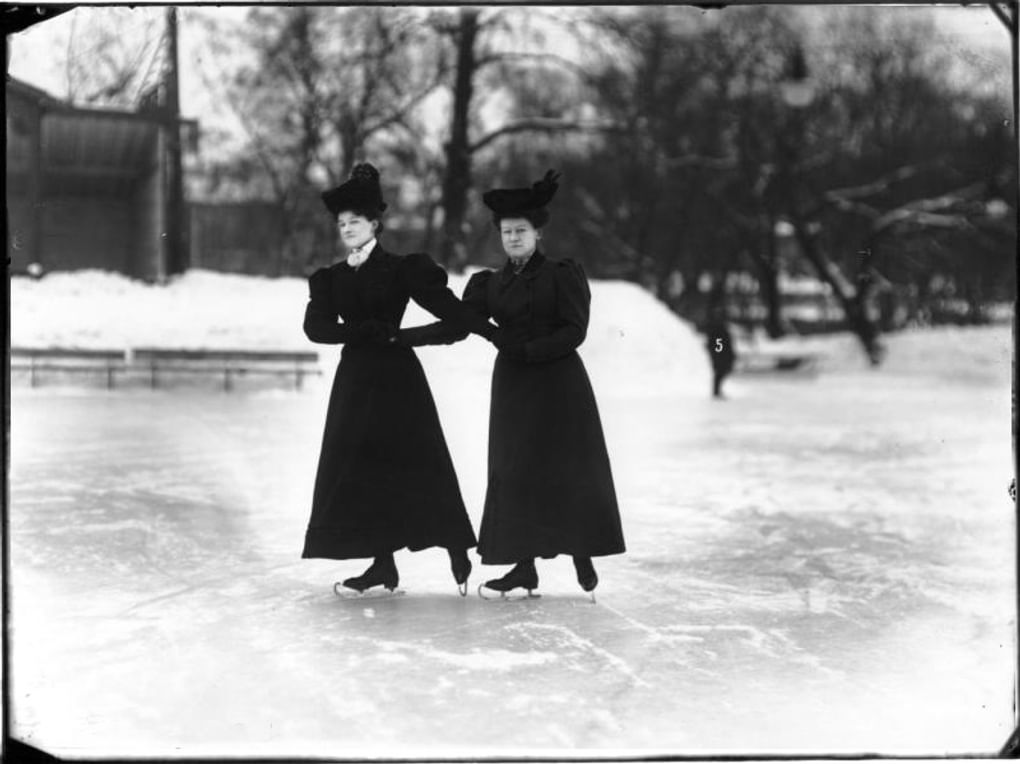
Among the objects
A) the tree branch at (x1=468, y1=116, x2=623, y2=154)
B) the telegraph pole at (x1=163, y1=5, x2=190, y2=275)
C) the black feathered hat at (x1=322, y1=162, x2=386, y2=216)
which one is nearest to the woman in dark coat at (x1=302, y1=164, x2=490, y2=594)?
the black feathered hat at (x1=322, y1=162, x2=386, y2=216)

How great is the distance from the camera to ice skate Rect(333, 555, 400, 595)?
482 cm

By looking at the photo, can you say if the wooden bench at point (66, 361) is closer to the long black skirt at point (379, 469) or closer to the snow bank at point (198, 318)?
the snow bank at point (198, 318)

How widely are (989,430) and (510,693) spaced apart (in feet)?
27.5

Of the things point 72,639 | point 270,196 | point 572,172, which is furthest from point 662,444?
point 72,639

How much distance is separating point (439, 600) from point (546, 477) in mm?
728

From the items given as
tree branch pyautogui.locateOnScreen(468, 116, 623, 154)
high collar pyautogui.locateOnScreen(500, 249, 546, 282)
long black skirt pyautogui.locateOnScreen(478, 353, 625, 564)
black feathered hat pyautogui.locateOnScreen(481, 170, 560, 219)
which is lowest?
long black skirt pyautogui.locateOnScreen(478, 353, 625, 564)

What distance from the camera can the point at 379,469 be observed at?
464cm

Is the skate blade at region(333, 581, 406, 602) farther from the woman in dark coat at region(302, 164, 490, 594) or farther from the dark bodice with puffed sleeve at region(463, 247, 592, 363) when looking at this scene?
the dark bodice with puffed sleeve at region(463, 247, 592, 363)

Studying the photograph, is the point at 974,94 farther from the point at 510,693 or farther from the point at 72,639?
the point at 72,639

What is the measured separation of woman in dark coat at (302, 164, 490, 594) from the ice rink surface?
0.35 meters

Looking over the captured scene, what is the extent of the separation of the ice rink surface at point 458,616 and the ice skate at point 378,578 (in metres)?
0.07

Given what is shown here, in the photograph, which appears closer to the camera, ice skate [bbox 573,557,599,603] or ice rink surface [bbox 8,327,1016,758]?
ice rink surface [bbox 8,327,1016,758]

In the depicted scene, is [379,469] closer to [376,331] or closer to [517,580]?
[376,331]

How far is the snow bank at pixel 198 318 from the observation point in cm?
509
